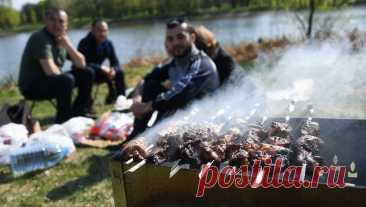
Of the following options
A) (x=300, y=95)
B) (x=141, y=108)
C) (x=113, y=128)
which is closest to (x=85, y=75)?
(x=113, y=128)

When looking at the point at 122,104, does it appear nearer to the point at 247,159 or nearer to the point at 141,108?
the point at 141,108

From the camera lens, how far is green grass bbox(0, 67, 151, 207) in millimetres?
3367

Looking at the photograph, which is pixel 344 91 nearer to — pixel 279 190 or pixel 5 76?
pixel 279 190

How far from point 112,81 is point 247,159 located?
4.69 meters

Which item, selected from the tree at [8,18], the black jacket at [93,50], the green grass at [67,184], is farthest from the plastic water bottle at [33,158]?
the tree at [8,18]

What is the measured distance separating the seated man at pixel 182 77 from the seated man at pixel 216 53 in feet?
1.21

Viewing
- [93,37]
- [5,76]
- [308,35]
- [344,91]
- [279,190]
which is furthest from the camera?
[308,35]

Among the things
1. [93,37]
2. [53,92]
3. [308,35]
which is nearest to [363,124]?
[53,92]

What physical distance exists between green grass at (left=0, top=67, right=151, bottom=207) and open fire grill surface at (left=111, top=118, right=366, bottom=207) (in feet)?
3.97

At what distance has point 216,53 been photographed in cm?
430

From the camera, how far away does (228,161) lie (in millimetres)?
2109

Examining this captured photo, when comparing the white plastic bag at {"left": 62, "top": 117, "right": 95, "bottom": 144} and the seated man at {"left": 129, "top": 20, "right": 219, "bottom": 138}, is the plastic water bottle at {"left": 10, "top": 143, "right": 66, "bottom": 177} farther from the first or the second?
the seated man at {"left": 129, "top": 20, "right": 219, "bottom": 138}

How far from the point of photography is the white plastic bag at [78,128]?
4.68 m

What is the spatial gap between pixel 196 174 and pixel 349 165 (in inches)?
34.8
